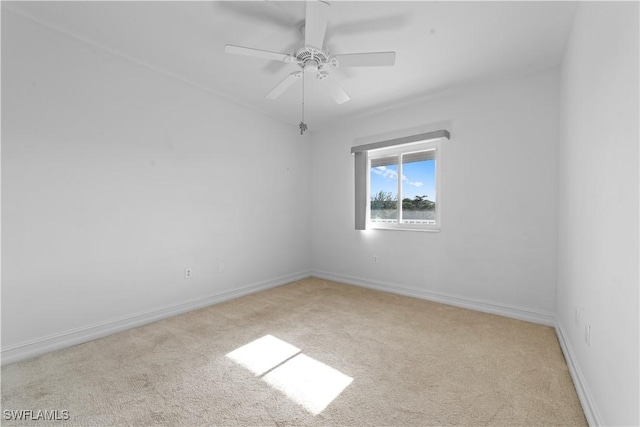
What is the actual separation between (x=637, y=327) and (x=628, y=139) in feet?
2.26

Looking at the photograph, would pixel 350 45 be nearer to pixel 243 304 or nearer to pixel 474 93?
pixel 474 93

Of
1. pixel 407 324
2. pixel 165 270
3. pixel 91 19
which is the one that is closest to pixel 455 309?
pixel 407 324

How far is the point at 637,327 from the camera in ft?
3.09

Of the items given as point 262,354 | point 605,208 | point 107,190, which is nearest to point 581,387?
point 605,208

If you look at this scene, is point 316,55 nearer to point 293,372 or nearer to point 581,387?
point 293,372

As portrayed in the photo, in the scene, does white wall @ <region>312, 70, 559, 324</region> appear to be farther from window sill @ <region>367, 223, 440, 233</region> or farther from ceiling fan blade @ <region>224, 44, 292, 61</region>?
ceiling fan blade @ <region>224, 44, 292, 61</region>

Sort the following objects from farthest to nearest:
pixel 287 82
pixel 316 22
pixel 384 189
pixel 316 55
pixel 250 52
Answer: pixel 384 189
pixel 287 82
pixel 316 55
pixel 250 52
pixel 316 22

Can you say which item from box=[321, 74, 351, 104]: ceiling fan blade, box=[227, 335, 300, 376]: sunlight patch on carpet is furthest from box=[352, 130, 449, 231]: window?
box=[227, 335, 300, 376]: sunlight patch on carpet

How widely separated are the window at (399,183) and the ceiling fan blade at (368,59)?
4.75ft

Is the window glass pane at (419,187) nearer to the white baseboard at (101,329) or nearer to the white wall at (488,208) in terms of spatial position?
the white wall at (488,208)

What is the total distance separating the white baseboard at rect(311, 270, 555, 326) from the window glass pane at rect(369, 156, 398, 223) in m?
0.90

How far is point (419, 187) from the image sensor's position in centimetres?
354

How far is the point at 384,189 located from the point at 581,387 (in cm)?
273

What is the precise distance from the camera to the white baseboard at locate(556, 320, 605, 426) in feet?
4.38
